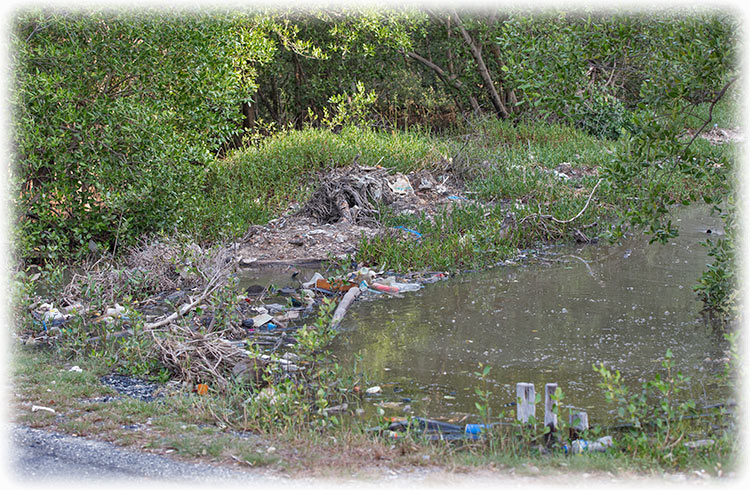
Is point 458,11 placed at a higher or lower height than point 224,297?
higher

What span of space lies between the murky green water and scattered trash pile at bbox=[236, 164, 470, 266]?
2.29 m

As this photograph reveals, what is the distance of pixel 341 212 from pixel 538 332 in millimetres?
5394

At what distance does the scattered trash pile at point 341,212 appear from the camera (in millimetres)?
11375

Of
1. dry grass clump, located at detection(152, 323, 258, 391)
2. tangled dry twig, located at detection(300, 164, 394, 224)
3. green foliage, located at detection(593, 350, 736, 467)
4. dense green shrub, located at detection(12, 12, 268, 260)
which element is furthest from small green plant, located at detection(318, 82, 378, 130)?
green foliage, located at detection(593, 350, 736, 467)

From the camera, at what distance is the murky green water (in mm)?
6098

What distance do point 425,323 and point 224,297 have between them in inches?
83.9

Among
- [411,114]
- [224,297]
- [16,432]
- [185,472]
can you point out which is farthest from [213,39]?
[411,114]

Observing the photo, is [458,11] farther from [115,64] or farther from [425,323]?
[425,323]

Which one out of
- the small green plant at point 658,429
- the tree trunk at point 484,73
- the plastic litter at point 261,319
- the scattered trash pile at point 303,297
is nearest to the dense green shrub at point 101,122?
the scattered trash pile at point 303,297

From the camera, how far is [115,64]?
10.6 metres

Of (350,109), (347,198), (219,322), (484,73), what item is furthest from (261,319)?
(484,73)

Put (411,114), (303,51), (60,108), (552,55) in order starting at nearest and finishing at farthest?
(552,55) < (60,108) < (303,51) < (411,114)

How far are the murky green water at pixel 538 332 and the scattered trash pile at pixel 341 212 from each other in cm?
229

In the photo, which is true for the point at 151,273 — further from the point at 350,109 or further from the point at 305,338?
the point at 350,109
